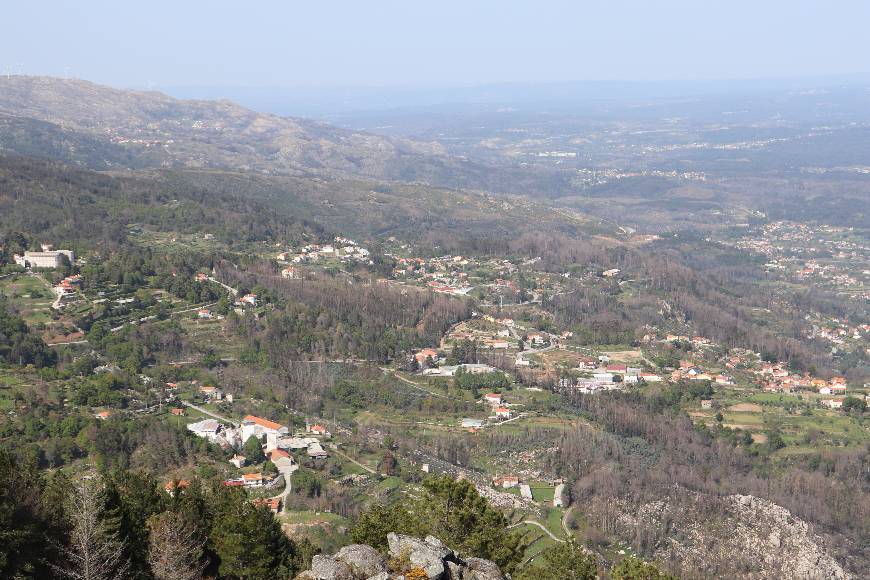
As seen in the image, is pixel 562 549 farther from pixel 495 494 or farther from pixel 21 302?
pixel 21 302

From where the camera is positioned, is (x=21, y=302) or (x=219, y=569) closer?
(x=219, y=569)

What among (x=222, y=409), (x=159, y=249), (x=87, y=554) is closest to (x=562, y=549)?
(x=87, y=554)

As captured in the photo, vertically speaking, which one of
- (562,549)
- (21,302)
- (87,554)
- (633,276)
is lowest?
(633,276)

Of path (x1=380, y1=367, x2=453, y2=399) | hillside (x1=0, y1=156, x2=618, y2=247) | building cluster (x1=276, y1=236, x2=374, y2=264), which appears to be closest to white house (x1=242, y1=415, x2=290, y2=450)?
path (x1=380, y1=367, x2=453, y2=399)

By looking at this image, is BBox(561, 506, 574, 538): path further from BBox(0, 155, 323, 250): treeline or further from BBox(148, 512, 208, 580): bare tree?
BBox(0, 155, 323, 250): treeline

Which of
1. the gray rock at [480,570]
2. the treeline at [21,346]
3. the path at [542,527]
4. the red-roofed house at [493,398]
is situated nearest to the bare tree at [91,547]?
the gray rock at [480,570]

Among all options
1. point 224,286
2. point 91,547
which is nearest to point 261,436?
point 91,547

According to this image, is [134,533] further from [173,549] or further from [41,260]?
[41,260]
